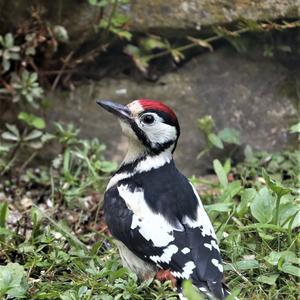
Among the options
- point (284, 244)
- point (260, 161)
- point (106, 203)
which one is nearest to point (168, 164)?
point (106, 203)

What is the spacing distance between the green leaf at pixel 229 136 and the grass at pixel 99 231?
134 millimetres

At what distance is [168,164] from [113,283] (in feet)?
2.50

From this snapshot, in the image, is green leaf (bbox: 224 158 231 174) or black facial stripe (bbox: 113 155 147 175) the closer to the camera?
black facial stripe (bbox: 113 155 147 175)

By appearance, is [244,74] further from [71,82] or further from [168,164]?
[168,164]

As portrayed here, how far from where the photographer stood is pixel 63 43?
230 inches

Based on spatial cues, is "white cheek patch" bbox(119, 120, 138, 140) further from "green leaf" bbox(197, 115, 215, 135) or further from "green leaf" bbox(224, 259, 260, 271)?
"green leaf" bbox(197, 115, 215, 135)

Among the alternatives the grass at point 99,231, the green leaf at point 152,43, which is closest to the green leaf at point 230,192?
the grass at point 99,231

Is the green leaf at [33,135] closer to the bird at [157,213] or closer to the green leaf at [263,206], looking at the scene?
the bird at [157,213]

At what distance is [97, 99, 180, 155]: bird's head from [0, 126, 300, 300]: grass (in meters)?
0.48

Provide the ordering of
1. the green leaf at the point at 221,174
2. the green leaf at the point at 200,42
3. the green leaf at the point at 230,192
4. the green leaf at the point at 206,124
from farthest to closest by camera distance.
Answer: the green leaf at the point at 200,42 < the green leaf at the point at 206,124 < the green leaf at the point at 221,174 < the green leaf at the point at 230,192

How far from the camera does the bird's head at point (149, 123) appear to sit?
167 inches

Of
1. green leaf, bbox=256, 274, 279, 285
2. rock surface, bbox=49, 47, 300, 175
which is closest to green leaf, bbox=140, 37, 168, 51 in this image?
rock surface, bbox=49, 47, 300, 175

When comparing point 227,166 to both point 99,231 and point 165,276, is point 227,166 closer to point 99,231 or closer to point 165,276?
point 99,231

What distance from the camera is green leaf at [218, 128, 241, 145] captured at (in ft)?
18.5
